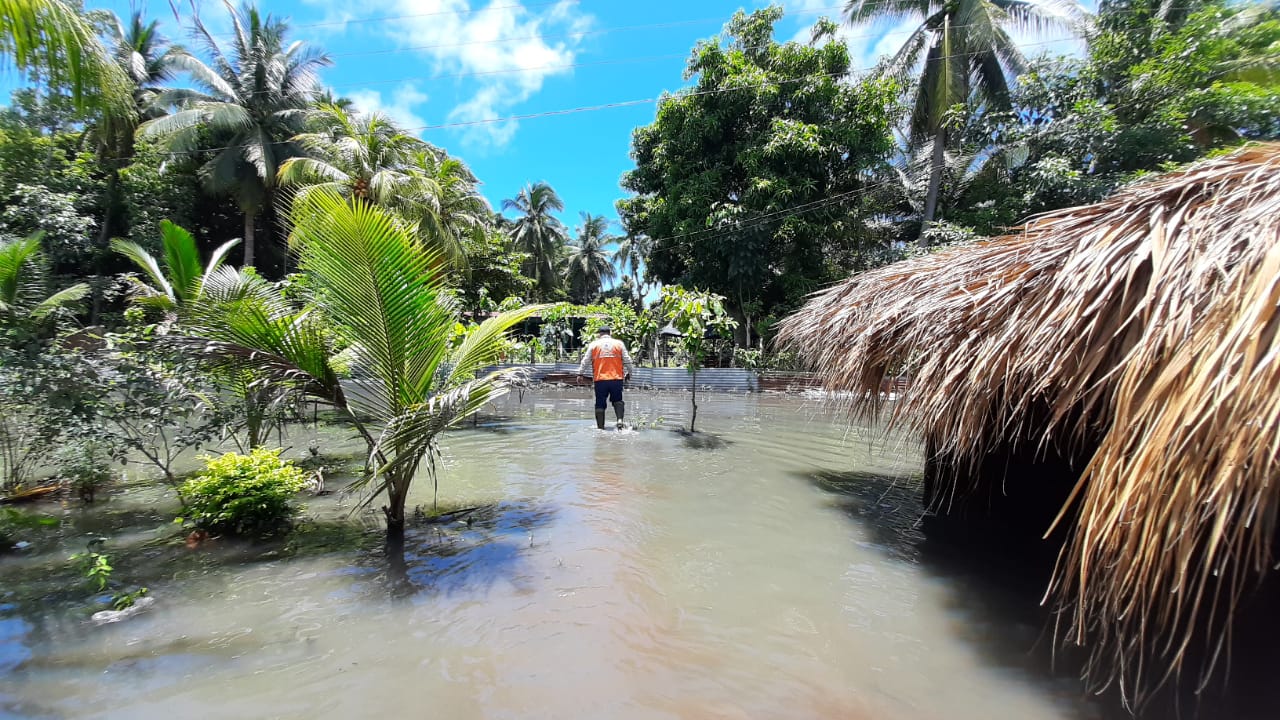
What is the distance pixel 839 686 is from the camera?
8.59ft

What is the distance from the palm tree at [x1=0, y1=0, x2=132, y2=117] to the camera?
341 cm

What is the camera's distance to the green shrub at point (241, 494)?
4.29 m

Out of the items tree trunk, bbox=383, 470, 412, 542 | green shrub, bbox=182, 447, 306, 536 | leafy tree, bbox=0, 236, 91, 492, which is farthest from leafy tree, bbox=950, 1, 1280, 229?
leafy tree, bbox=0, 236, 91, 492

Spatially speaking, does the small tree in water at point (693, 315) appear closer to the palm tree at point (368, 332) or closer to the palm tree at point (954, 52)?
the palm tree at point (368, 332)

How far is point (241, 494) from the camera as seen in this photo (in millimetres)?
4316

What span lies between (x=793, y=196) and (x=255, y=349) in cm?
1843

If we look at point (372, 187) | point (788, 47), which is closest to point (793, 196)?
point (788, 47)

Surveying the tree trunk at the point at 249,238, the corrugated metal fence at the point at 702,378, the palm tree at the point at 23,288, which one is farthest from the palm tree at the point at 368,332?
the tree trunk at the point at 249,238

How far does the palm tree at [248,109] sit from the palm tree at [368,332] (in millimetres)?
21765

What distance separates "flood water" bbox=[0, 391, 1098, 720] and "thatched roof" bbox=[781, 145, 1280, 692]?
778mm

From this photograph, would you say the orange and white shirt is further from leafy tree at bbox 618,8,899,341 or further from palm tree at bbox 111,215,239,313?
leafy tree at bbox 618,8,899,341

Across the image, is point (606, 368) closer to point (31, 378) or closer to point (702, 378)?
point (31, 378)

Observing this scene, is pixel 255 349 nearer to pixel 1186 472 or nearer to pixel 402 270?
pixel 402 270

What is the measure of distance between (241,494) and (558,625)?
3.05m
